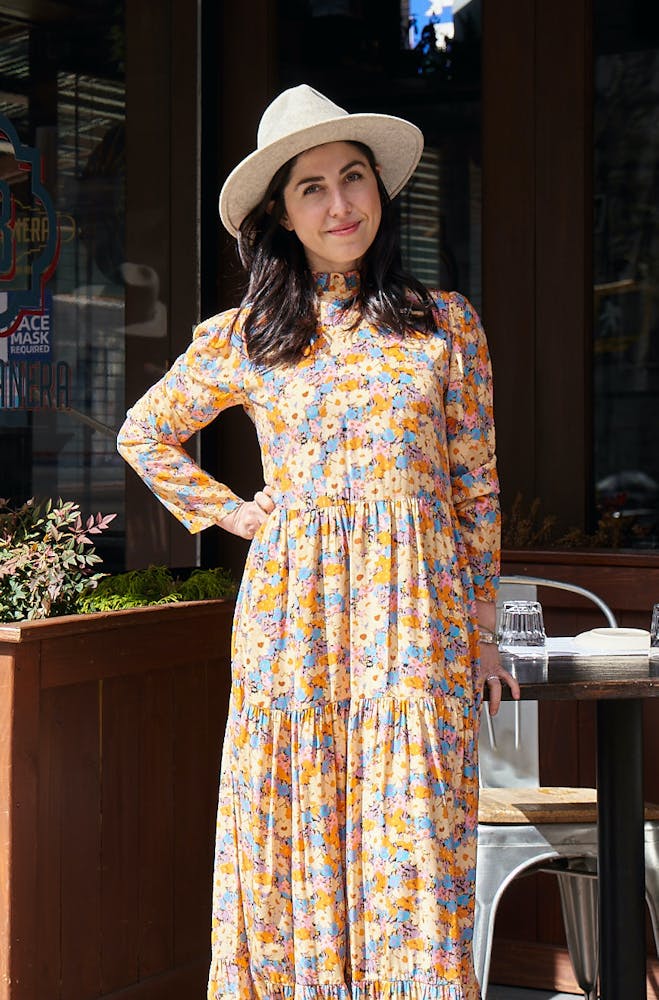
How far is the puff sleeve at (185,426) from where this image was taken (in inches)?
113

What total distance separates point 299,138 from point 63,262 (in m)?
2.61

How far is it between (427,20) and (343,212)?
9.26 feet

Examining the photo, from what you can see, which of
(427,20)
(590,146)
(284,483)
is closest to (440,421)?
(284,483)

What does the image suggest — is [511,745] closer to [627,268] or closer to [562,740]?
→ [562,740]

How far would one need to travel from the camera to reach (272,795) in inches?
101

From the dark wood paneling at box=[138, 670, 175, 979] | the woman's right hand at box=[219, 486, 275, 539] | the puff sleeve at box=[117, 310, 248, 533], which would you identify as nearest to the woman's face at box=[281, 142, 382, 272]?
the puff sleeve at box=[117, 310, 248, 533]

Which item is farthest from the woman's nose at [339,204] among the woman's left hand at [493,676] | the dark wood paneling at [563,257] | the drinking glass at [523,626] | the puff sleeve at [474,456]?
the dark wood paneling at [563,257]

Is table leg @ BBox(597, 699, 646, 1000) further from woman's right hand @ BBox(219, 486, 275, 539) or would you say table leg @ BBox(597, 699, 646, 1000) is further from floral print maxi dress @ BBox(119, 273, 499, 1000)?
woman's right hand @ BBox(219, 486, 275, 539)

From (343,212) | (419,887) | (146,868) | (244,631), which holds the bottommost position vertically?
(146,868)

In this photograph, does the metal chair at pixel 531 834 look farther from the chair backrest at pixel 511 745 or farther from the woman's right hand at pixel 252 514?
the woman's right hand at pixel 252 514

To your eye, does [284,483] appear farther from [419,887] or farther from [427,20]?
[427,20]

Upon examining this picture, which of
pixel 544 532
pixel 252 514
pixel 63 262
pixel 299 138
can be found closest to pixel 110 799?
pixel 252 514

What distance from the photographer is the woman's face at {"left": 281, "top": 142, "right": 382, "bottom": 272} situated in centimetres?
269

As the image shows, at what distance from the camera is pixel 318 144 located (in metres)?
2.73
